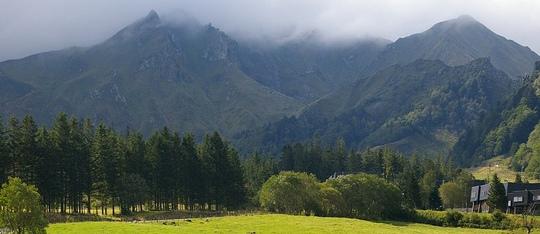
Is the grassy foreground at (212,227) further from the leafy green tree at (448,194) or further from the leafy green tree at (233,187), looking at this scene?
the leafy green tree at (448,194)

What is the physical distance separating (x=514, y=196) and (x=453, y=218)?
40132 mm

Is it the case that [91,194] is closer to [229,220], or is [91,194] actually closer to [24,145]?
[24,145]

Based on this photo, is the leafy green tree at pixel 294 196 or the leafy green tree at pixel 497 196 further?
the leafy green tree at pixel 497 196

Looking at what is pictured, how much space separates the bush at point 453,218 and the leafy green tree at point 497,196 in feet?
97.8

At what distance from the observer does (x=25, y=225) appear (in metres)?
63.9

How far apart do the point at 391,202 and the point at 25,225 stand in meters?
97.6

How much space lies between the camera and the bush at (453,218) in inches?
5472

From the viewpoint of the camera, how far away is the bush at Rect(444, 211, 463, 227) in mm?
139000

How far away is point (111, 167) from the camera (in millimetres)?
125500

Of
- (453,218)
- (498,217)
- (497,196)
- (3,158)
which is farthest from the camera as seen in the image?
(497,196)

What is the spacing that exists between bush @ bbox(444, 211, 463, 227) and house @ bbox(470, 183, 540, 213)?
29.6 metres

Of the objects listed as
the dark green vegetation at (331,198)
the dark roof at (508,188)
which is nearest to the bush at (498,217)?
the dark green vegetation at (331,198)

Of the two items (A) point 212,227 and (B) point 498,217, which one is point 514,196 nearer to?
(B) point 498,217

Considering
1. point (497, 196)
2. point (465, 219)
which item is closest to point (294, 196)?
point (465, 219)
